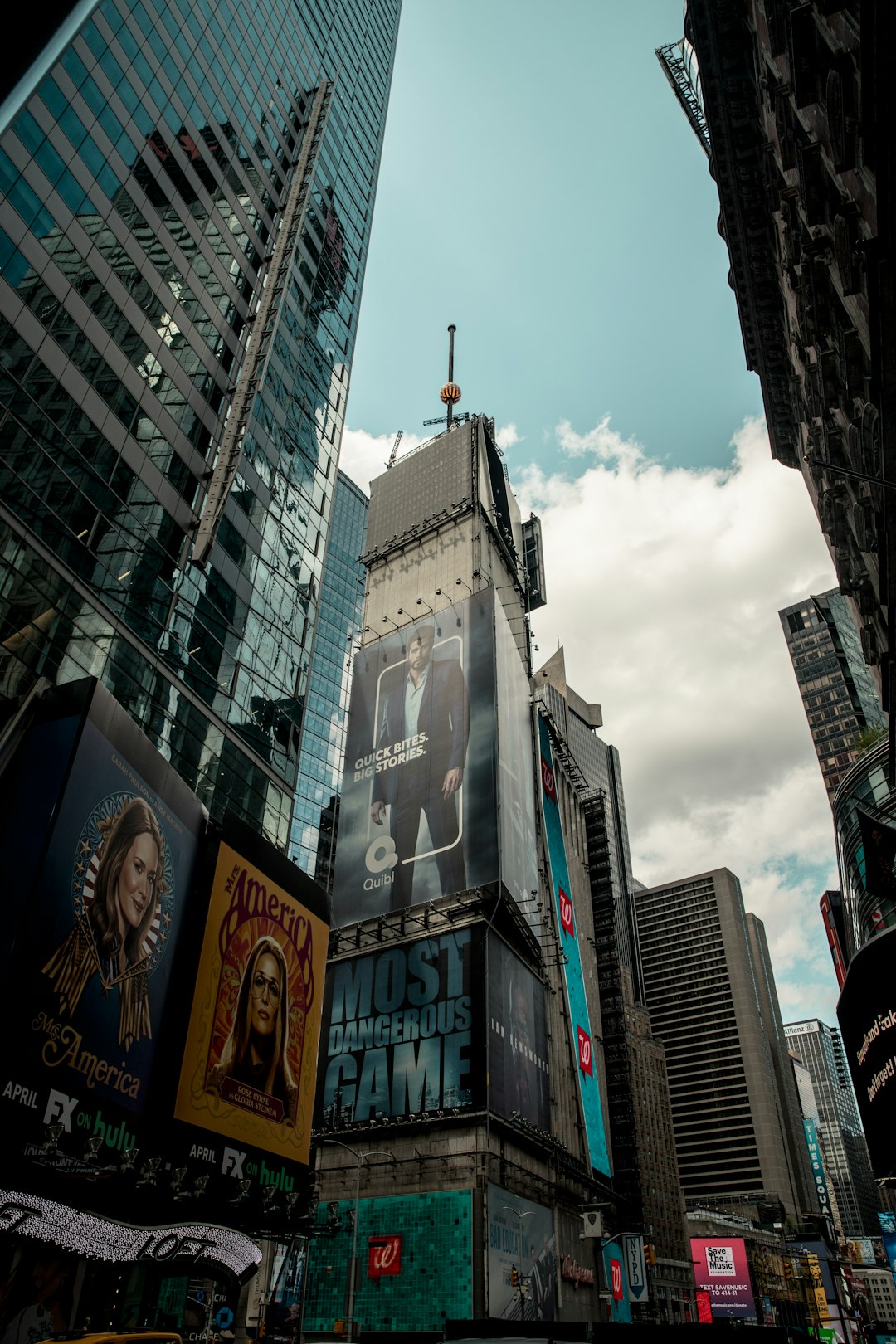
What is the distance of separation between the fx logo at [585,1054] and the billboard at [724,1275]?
34075 mm

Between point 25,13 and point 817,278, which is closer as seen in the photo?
point 25,13

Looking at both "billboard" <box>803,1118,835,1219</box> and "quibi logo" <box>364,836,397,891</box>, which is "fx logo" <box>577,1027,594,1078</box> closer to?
"quibi logo" <box>364,836,397,891</box>

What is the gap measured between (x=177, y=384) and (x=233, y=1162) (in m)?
34.8

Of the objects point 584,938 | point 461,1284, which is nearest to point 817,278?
point 461,1284

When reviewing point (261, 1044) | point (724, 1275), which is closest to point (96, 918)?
point (261, 1044)

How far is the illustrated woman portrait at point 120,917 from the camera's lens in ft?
76.9

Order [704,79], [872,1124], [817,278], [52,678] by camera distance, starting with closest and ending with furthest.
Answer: [872,1124]
[817,278]
[52,678]
[704,79]

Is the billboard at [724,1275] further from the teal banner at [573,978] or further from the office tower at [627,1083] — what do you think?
the teal banner at [573,978]

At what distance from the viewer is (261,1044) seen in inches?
1277

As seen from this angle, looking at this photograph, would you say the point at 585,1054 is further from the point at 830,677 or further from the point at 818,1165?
the point at 818,1165

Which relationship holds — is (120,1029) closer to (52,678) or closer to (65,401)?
(52,678)

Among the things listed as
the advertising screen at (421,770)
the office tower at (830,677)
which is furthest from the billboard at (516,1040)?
the office tower at (830,677)

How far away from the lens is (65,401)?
1339 inches

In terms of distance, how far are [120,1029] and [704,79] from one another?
46.1 metres
